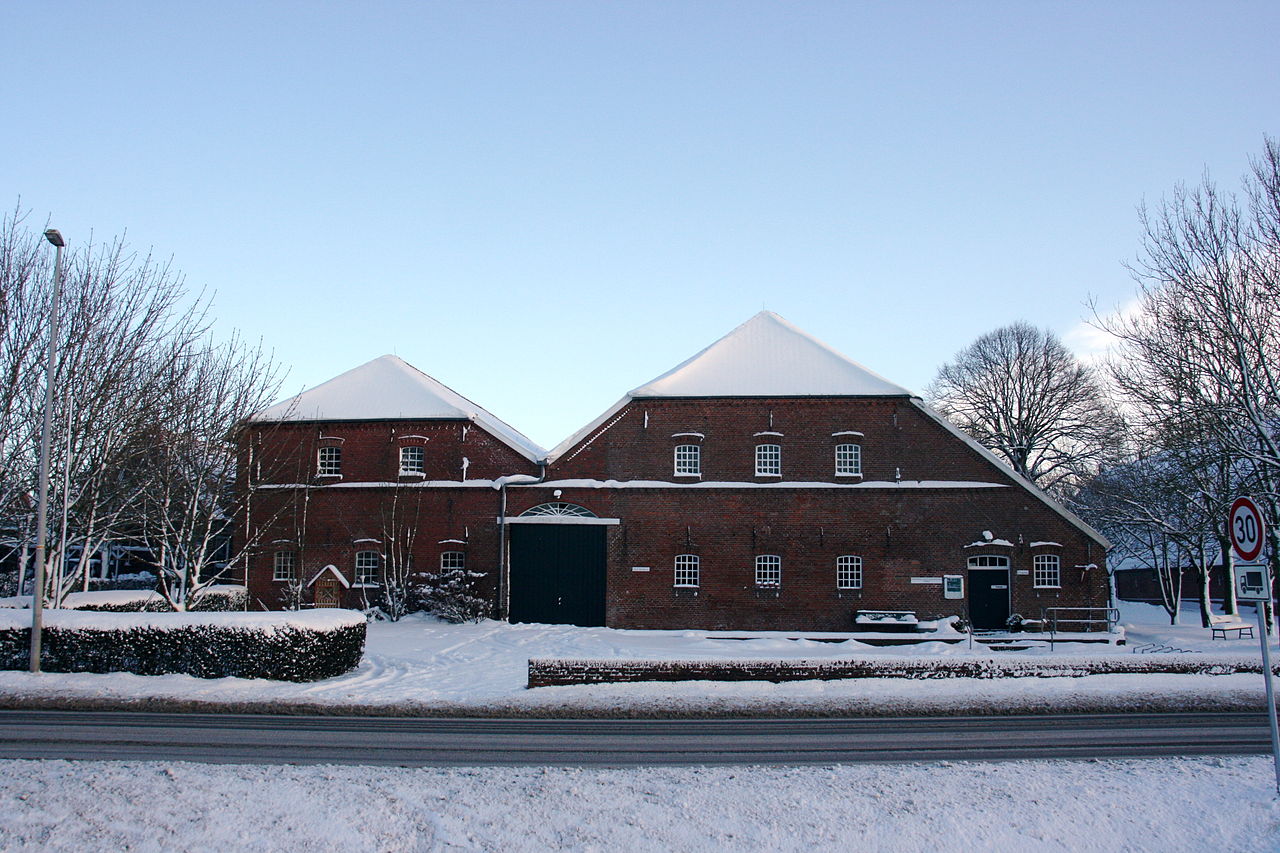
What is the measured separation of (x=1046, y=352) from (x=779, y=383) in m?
21.0

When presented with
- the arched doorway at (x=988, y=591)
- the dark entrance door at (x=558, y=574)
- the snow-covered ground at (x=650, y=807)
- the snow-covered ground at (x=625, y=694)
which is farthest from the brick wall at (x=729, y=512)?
the snow-covered ground at (x=650, y=807)

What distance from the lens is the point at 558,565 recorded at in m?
27.4

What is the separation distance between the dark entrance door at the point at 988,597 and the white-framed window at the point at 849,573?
330 centimetres

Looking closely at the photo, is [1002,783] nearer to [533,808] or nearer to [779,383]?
[533,808]

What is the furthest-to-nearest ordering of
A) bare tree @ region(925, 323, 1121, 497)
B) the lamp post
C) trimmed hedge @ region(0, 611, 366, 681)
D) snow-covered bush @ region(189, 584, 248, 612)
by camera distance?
bare tree @ region(925, 323, 1121, 497) < snow-covered bush @ region(189, 584, 248, 612) < trimmed hedge @ region(0, 611, 366, 681) < the lamp post

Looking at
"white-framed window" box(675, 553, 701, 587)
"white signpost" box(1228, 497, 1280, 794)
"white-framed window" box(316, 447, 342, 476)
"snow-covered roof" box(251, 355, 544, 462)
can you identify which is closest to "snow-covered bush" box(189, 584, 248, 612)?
"white-framed window" box(316, 447, 342, 476)

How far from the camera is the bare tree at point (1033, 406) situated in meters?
40.7

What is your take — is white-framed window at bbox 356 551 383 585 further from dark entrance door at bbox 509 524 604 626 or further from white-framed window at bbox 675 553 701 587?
white-framed window at bbox 675 553 701 587

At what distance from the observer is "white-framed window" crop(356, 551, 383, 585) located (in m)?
28.2

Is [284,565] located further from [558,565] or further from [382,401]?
[558,565]

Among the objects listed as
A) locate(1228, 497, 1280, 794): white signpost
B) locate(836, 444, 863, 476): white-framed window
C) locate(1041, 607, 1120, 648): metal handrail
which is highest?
locate(836, 444, 863, 476): white-framed window

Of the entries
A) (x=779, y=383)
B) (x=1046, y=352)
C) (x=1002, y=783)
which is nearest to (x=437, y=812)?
(x=1002, y=783)

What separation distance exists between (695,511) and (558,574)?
4.68 m

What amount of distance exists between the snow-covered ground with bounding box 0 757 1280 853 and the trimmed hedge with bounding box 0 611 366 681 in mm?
6755
